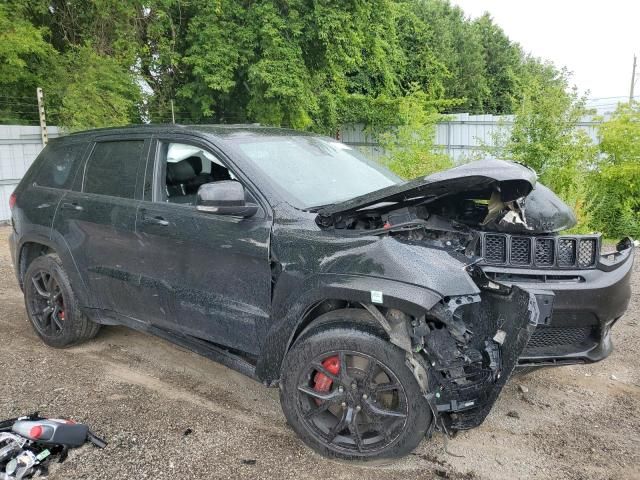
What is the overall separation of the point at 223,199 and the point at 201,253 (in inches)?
20.5

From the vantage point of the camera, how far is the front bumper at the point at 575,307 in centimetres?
298

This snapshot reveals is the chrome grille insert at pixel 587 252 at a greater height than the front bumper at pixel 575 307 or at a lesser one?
greater

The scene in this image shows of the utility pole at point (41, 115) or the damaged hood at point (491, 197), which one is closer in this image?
the damaged hood at point (491, 197)

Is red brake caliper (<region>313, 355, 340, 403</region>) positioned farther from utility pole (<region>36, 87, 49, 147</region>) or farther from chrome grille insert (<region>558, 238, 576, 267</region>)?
utility pole (<region>36, 87, 49, 147</region>)

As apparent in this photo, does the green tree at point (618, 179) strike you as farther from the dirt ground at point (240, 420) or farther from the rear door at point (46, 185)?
the rear door at point (46, 185)

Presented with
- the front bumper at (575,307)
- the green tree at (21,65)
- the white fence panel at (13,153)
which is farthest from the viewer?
the white fence panel at (13,153)

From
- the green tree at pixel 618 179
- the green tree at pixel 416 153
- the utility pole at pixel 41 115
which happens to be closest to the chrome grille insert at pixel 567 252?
the green tree at pixel 416 153

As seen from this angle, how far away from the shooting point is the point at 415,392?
2822mm

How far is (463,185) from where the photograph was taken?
9.71 feet

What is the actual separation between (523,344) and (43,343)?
13.5ft

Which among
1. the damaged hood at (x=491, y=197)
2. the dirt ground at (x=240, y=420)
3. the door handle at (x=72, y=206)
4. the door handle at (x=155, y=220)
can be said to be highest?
the damaged hood at (x=491, y=197)

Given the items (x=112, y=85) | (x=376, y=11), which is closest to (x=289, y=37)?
(x=376, y=11)

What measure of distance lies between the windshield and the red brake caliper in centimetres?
93

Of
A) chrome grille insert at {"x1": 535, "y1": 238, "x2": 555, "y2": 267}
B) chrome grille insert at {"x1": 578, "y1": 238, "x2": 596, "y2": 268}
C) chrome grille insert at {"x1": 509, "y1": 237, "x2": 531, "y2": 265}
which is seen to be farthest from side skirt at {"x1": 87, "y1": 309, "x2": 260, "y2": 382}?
chrome grille insert at {"x1": 578, "y1": 238, "x2": 596, "y2": 268}
